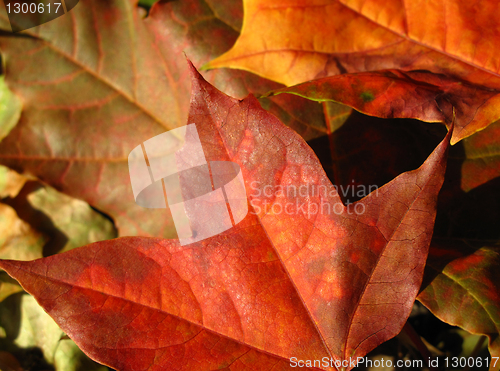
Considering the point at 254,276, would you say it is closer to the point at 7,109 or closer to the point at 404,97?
the point at 404,97

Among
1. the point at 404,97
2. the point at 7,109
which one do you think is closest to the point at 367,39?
the point at 404,97

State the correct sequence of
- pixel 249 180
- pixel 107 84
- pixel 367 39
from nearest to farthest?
pixel 249 180
pixel 367 39
pixel 107 84

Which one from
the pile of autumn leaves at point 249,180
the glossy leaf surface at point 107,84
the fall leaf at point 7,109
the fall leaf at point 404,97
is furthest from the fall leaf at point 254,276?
the fall leaf at point 7,109

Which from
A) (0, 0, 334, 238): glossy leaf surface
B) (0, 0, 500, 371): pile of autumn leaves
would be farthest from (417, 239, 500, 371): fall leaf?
(0, 0, 334, 238): glossy leaf surface

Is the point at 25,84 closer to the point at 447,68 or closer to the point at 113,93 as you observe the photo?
the point at 113,93

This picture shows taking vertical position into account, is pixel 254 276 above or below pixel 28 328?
above

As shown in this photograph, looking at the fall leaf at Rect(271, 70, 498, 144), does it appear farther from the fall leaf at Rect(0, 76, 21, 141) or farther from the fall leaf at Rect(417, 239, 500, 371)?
the fall leaf at Rect(0, 76, 21, 141)

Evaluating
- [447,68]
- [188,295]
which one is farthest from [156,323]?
[447,68]
